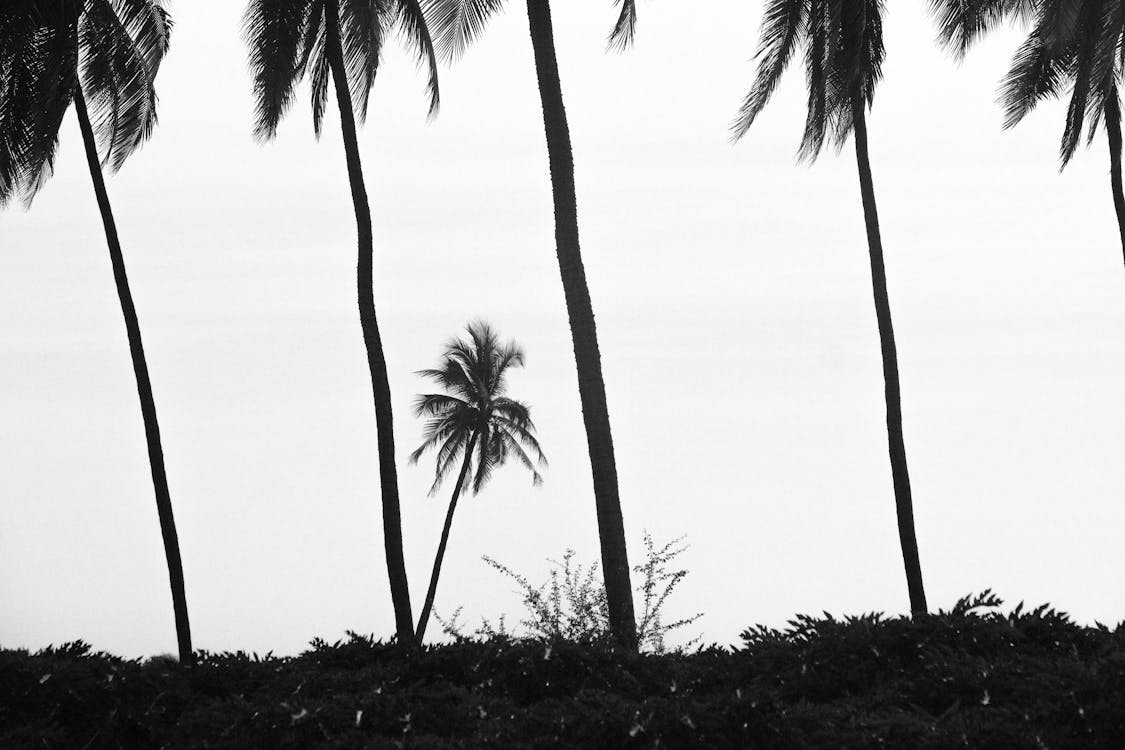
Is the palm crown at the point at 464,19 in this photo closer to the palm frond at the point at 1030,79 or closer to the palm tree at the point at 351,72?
the palm tree at the point at 351,72

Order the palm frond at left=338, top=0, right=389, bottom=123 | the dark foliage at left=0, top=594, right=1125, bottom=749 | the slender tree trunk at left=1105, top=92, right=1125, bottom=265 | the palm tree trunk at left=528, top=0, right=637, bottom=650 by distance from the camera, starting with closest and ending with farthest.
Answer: the dark foliage at left=0, top=594, right=1125, bottom=749 < the palm tree trunk at left=528, top=0, right=637, bottom=650 < the palm frond at left=338, top=0, right=389, bottom=123 < the slender tree trunk at left=1105, top=92, right=1125, bottom=265

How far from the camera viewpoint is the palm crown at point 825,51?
14.9 meters

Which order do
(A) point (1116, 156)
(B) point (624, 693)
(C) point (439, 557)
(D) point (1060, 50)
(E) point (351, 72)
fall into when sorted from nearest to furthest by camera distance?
(B) point (624, 693)
(D) point (1060, 50)
(E) point (351, 72)
(A) point (1116, 156)
(C) point (439, 557)

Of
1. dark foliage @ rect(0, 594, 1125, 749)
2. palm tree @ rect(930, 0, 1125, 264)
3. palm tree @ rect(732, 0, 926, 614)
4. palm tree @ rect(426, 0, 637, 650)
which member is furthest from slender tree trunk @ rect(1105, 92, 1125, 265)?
dark foliage @ rect(0, 594, 1125, 749)

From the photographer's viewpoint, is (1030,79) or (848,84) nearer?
(848,84)

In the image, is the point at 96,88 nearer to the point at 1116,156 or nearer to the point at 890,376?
the point at 890,376

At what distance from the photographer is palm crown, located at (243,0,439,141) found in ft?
50.2

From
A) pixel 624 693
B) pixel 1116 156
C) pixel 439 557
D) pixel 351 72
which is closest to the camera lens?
pixel 624 693

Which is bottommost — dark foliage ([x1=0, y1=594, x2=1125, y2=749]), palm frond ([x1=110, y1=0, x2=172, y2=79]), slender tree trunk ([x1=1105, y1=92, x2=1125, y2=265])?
dark foliage ([x1=0, y1=594, x2=1125, y2=749])

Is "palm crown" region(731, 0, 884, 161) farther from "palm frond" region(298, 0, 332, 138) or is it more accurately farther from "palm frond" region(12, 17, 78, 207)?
"palm frond" region(12, 17, 78, 207)

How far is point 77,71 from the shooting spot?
15461 millimetres

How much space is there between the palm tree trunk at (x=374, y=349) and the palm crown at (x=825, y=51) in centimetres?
553

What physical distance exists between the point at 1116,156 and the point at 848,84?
5.80 m

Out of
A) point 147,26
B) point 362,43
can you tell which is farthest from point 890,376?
point 147,26
